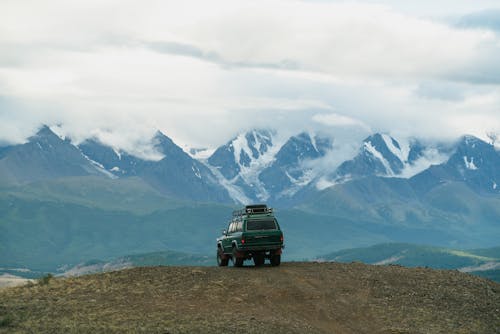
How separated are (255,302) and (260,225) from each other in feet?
40.8

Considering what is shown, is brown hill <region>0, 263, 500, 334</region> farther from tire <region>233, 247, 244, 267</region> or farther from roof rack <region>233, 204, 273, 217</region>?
roof rack <region>233, 204, 273, 217</region>

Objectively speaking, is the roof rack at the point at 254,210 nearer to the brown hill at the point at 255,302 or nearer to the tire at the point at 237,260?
the tire at the point at 237,260

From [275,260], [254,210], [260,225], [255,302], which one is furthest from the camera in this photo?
[254,210]

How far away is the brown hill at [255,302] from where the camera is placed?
129 feet

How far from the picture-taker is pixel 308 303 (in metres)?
43.3

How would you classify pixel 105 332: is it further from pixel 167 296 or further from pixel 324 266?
pixel 324 266

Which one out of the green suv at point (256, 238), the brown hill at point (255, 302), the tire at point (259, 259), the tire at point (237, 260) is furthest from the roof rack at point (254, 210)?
the brown hill at point (255, 302)

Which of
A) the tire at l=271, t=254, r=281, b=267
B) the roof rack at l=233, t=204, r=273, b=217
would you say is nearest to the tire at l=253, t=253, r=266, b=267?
the tire at l=271, t=254, r=281, b=267

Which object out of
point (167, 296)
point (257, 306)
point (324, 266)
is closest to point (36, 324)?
point (167, 296)

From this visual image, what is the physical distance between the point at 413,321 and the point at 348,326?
3461 millimetres

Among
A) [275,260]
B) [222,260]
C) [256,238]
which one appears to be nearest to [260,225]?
[256,238]

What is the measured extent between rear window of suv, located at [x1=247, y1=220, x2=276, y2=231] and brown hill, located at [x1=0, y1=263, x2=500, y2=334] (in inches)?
130

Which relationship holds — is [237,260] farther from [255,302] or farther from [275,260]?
[255,302]

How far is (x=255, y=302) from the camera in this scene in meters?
43.3
